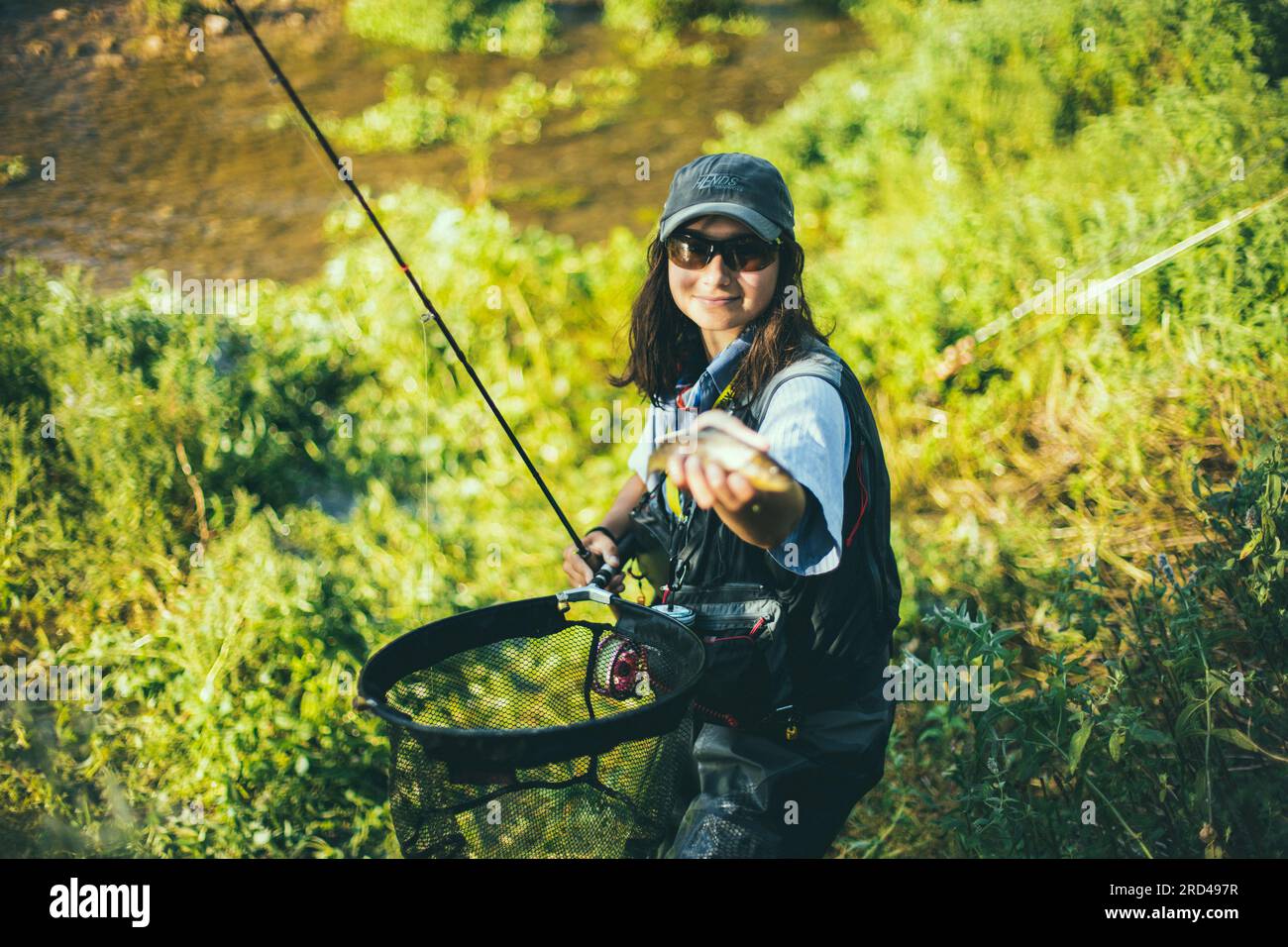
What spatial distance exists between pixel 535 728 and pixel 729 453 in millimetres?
625

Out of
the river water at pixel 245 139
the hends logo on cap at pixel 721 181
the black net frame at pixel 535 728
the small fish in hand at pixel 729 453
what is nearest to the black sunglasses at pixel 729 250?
the hends logo on cap at pixel 721 181

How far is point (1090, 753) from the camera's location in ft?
9.11

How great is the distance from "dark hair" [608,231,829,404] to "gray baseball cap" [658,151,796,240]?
0.08 m

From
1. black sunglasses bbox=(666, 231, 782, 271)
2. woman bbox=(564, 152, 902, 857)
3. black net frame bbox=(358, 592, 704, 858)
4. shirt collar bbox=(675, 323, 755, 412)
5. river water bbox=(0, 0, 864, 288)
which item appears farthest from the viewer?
river water bbox=(0, 0, 864, 288)

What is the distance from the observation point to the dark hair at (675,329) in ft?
7.62

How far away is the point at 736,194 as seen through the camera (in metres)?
2.27

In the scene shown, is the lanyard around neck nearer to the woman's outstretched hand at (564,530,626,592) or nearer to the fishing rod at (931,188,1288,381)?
the woman's outstretched hand at (564,530,626,592)

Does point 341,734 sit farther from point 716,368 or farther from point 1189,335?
point 1189,335

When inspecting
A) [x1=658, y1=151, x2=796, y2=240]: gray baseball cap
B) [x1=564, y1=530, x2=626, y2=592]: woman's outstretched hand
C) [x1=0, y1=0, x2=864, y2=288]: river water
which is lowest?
[x1=564, y1=530, x2=626, y2=592]: woman's outstretched hand

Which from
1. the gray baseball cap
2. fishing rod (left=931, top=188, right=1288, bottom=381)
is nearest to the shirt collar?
the gray baseball cap

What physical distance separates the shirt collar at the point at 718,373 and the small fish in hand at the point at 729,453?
54 centimetres

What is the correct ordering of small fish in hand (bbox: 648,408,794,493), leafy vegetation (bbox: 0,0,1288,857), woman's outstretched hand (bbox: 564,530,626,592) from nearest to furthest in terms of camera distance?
small fish in hand (bbox: 648,408,794,493), woman's outstretched hand (bbox: 564,530,626,592), leafy vegetation (bbox: 0,0,1288,857)

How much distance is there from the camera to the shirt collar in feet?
7.91

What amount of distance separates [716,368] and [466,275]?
3875mm
